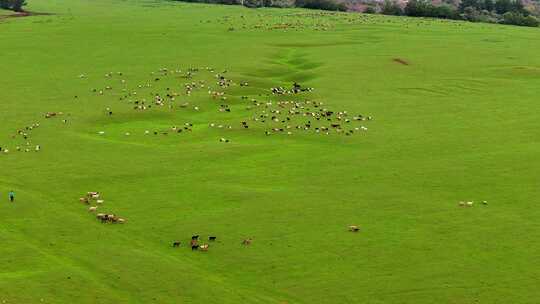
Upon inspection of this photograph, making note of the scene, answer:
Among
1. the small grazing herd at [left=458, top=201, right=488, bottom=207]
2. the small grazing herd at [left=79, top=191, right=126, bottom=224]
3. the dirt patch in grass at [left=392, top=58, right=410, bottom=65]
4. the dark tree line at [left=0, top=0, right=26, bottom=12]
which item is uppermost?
the dark tree line at [left=0, top=0, right=26, bottom=12]

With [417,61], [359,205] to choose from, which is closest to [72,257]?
[359,205]

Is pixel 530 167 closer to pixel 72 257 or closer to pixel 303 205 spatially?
pixel 303 205

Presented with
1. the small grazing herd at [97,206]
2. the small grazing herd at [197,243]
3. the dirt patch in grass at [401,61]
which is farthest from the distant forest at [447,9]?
the small grazing herd at [197,243]

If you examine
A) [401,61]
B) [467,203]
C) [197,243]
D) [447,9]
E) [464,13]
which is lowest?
[197,243]

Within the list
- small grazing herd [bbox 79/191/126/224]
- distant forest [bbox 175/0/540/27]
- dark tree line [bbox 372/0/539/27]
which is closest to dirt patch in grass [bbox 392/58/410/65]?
small grazing herd [bbox 79/191/126/224]

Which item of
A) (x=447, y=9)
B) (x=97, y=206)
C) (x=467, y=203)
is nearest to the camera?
(x=97, y=206)

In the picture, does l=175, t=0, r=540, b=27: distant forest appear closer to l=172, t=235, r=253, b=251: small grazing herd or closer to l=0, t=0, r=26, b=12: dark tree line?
l=0, t=0, r=26, b=12: dark tree line

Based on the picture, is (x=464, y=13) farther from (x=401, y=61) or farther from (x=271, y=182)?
(x=271, y=182)

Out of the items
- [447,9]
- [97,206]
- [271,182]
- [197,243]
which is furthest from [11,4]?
[197,243]
